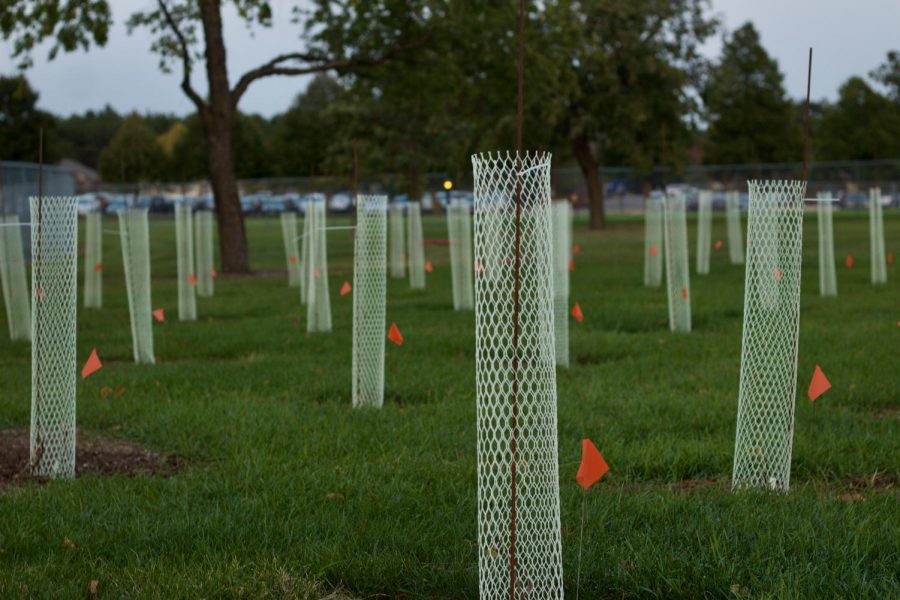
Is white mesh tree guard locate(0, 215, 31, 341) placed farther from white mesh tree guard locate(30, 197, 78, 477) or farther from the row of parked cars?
the row of parked cars

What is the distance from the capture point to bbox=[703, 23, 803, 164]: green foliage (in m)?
58.6

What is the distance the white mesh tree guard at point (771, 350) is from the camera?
219 inches

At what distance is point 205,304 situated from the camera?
1575 cm

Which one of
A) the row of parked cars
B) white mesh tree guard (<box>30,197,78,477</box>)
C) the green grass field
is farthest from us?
the row of parked cars

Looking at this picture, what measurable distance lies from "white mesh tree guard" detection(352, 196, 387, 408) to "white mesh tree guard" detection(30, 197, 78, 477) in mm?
2079

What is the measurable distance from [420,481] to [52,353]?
7.25ft

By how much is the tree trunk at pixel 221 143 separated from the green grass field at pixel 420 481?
1019cm

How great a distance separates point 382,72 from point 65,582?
60.3ft

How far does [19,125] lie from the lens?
214ft

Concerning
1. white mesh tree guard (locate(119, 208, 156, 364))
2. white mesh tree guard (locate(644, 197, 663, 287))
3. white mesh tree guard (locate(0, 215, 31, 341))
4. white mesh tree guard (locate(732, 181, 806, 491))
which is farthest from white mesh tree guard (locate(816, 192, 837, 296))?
white mesh tree guard (locate(0, 215, 31, 341))

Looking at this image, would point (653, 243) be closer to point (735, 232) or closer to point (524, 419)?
point (735, 232)

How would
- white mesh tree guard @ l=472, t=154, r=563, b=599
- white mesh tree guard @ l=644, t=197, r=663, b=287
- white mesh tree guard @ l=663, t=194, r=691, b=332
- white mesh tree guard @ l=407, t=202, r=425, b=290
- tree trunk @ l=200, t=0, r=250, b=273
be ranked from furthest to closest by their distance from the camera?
tree trunk @ l=200, t=0, r=250, b=273 → white mesh tree guard @ l=407, t=202, r=425, b=290 → white mesh tree guard @ l=644, t=197, r=663, b=287 → white mesh tree guard @ l=663, t=194, r=691, b=332 → white mesh tree guard @ l=472, t=154, r=563, b=599

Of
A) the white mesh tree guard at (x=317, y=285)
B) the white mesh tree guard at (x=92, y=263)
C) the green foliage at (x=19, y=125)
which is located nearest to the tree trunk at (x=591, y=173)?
the white mesh tree guard at (x=92, y=263)

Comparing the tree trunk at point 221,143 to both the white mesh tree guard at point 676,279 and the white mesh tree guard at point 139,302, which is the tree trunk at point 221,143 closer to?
the white mesh tree guard at point 139,302
